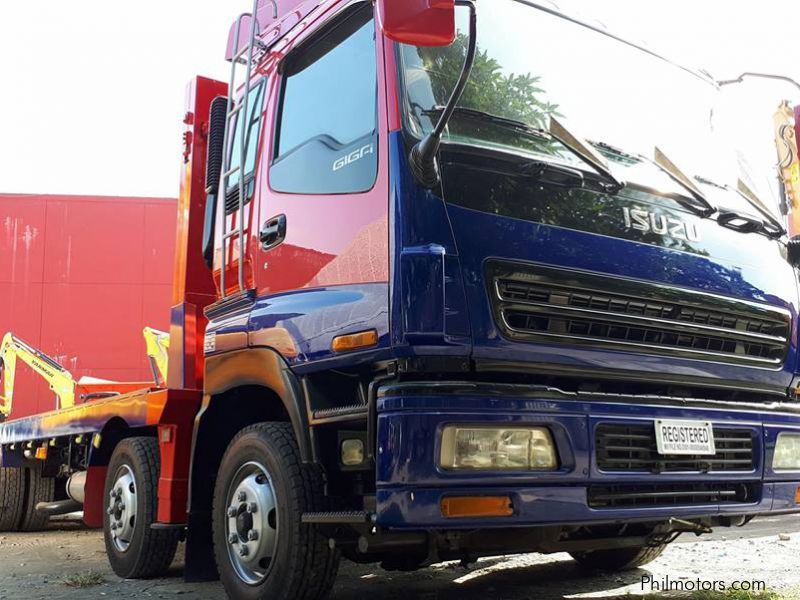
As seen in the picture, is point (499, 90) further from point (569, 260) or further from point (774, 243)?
point (774, 243)

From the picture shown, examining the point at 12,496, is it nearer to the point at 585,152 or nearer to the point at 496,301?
the point at 496,301

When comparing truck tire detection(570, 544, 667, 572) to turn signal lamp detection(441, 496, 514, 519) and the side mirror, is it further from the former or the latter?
the side mirror

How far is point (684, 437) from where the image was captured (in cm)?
324

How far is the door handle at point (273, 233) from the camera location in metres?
3.72

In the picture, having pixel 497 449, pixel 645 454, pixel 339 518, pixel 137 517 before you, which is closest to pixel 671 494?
pixel 645 454

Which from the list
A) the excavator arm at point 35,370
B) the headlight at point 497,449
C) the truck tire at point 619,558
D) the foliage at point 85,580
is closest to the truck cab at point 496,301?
the headlight at point 497,449

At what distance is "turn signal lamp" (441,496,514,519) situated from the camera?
2809 mm

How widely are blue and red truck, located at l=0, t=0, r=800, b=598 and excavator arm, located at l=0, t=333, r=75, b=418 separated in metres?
4.90

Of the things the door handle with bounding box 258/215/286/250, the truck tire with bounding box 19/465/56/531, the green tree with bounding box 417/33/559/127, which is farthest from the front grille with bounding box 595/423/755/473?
the truck tire with bounding box 19/465/56/531

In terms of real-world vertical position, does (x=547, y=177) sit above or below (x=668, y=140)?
below

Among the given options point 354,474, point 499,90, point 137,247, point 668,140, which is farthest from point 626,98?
point 137,247

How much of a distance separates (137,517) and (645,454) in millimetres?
2946

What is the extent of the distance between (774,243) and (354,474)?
2192 mm

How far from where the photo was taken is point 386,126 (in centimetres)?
320
